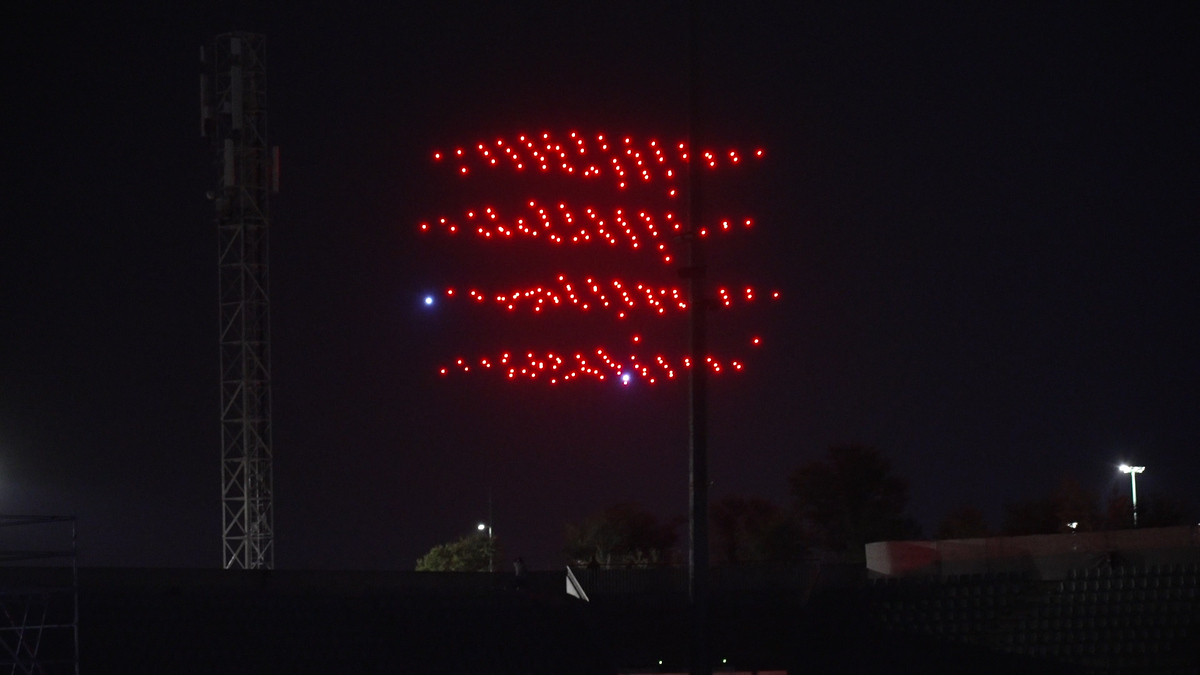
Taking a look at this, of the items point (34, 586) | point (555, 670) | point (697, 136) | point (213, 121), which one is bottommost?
point (555, 670)

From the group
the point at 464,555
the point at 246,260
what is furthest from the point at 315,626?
the point at 464,555

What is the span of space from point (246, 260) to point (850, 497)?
2489 centimetres

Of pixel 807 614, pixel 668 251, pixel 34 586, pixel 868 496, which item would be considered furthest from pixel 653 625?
pixel 868 496

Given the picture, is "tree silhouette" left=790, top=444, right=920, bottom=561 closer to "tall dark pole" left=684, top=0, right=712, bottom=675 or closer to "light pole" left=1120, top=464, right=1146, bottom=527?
"light pole" left=1120, top=464, right=1146, bottom=527

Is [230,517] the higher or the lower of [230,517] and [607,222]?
the lower

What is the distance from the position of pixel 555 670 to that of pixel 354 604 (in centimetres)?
323

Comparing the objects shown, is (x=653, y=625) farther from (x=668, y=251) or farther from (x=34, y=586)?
(x=34, y=586)

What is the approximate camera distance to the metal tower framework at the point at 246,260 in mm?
22375

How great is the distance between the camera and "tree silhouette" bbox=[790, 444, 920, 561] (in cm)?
4212

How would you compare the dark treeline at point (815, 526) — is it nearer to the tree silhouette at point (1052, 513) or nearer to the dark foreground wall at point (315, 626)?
the tree silhouette at point (1052, 513)

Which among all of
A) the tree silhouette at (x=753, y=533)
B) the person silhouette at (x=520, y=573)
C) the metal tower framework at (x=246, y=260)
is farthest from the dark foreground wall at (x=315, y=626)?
the tree silhouette at (x=753, y=533)

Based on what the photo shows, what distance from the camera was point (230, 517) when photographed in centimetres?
2308

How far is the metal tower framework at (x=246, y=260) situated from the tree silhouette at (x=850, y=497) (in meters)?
23.2

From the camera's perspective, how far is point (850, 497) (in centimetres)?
4262
